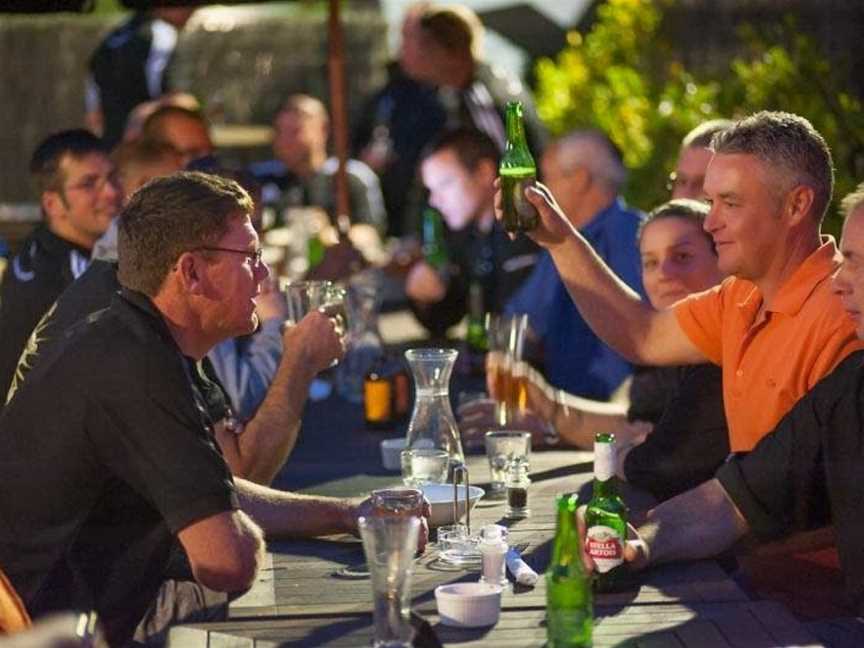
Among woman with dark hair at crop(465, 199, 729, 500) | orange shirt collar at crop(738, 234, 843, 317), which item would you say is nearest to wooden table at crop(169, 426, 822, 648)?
orange shirt collar at crop(738, 234, 843, 317)

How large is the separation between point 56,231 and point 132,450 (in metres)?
2.83

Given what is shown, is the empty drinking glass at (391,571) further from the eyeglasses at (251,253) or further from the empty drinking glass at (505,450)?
the empty drinking glass at (505,450)

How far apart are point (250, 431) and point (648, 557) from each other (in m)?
1.12

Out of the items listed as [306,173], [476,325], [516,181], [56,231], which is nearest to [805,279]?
[516,181]

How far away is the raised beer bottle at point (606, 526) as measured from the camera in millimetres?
3111

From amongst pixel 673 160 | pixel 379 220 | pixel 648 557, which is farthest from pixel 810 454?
pixel 379 220

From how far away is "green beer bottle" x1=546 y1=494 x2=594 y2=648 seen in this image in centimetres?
267

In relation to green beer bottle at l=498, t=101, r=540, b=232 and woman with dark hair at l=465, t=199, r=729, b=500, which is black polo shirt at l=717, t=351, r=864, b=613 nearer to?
woman with dark hair at l=465, t=199, r=729, b=500

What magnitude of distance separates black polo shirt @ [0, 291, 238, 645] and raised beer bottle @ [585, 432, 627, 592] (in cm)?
63

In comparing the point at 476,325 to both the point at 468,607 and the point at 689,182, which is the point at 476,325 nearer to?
the point at 689,182

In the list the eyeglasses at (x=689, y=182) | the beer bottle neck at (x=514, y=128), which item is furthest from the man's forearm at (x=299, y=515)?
the eyeglasses at (x=689, y=182)

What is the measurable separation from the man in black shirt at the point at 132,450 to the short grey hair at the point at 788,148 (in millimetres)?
1184

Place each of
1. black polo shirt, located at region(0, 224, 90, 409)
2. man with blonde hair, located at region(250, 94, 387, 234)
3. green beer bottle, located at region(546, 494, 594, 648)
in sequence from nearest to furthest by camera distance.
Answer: green beer bottle, located at region(546, 494, 594, 648), black polo shirt, located at region(0, 224, 90, 409), man with blonde hair, located at region(250, 94, 387, 234)

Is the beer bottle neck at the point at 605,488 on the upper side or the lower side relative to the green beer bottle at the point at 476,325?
upper
